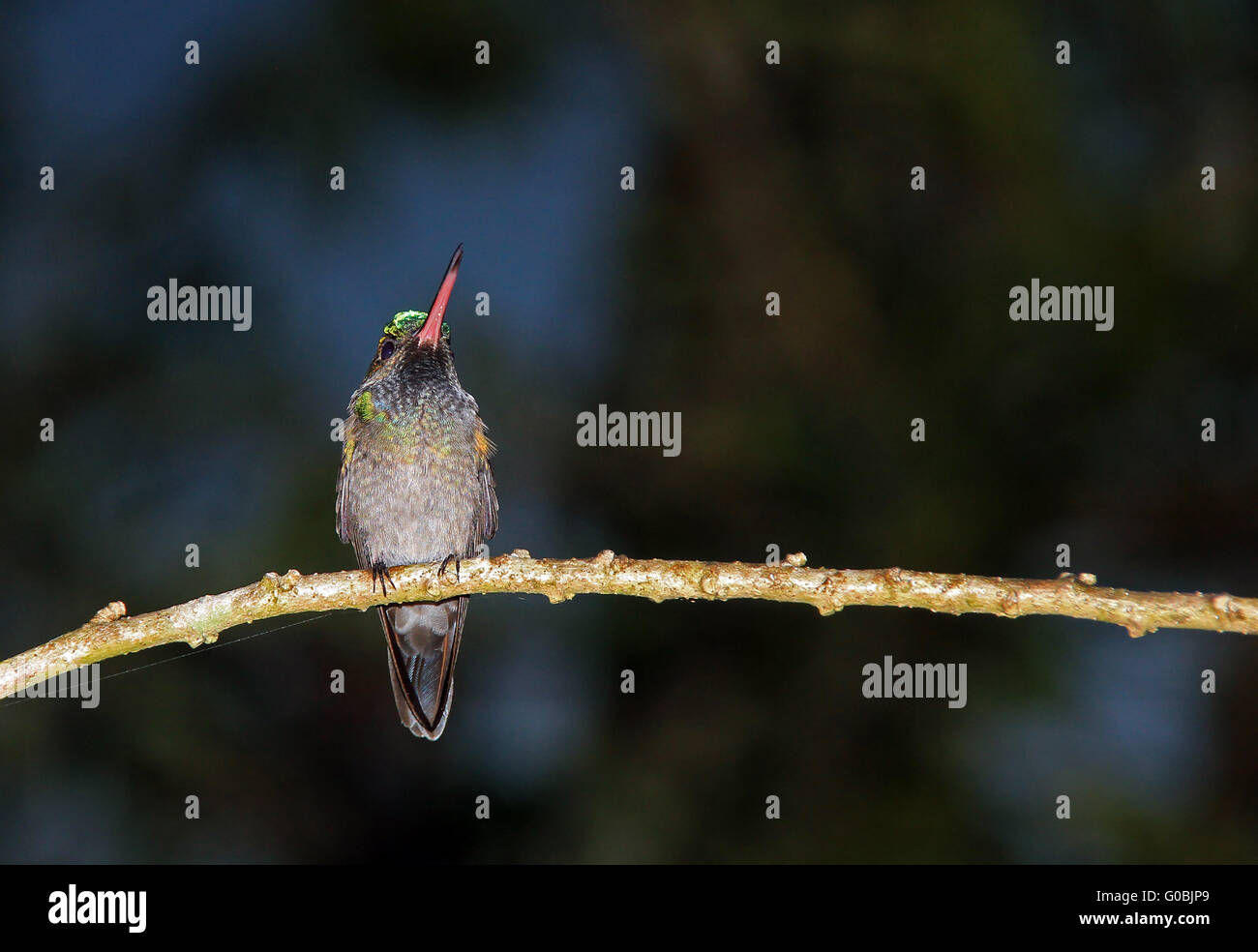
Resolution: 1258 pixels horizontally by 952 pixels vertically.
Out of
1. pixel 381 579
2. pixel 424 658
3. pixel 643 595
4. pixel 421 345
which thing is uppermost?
pixel 421 345

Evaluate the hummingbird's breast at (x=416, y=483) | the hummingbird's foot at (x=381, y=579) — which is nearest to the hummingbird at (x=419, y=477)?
the hummingbird's breast at (x=416, y=483)

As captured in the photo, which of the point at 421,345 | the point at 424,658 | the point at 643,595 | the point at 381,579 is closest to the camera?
the point at 643,595

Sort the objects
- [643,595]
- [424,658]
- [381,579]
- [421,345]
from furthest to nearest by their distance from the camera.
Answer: [421,345] → [424,658] → [381,579] → [643,595]

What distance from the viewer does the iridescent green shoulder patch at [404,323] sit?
5.88 m

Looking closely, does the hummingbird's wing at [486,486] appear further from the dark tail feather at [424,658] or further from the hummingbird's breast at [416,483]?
the dark tail feather at [424,658]

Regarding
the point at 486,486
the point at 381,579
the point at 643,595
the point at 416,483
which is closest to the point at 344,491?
the point at 416,483

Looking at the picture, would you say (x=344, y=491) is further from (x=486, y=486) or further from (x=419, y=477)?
(x=486, y=486)

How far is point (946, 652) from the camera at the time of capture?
733 centimetres

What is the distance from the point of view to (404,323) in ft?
19.4

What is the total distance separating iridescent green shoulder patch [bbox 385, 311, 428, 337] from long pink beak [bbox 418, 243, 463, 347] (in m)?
0.22

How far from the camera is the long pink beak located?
5.29 metres

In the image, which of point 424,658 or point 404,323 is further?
point 404,323

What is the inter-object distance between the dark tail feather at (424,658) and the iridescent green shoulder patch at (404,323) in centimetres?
158

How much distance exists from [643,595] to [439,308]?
2595 mm
